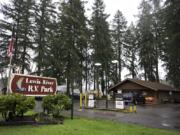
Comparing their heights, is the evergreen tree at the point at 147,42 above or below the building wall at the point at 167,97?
above

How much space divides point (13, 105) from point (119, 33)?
40.7 metres

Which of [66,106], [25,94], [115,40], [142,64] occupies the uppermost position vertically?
[115,40]

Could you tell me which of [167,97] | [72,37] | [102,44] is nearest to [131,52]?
[102,44]

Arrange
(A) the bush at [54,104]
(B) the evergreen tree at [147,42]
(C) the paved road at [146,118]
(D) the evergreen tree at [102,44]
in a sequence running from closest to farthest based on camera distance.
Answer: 1. (A) the bush at [54,104]
2. (C) the paved road at [146,118]
3. (D) the evergreen tree at [102,44]
4. (B) the evergreen tree at [147,42]

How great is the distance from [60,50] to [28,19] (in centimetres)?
794

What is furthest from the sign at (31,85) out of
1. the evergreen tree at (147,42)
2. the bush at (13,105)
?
the evergreen tree at (147,42)

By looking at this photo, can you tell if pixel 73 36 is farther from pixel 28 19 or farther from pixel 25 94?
pixel 25 94

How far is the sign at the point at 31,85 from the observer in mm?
9945

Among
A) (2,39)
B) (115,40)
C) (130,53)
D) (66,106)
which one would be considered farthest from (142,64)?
(66,106)

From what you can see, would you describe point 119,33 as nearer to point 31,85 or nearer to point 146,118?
point 146,118

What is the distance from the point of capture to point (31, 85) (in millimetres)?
10648

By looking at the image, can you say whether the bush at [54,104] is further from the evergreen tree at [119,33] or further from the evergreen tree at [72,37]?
the evergreen tree at [119,33]

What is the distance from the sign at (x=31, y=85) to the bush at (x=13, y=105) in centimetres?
80

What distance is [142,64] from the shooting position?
143 feet
